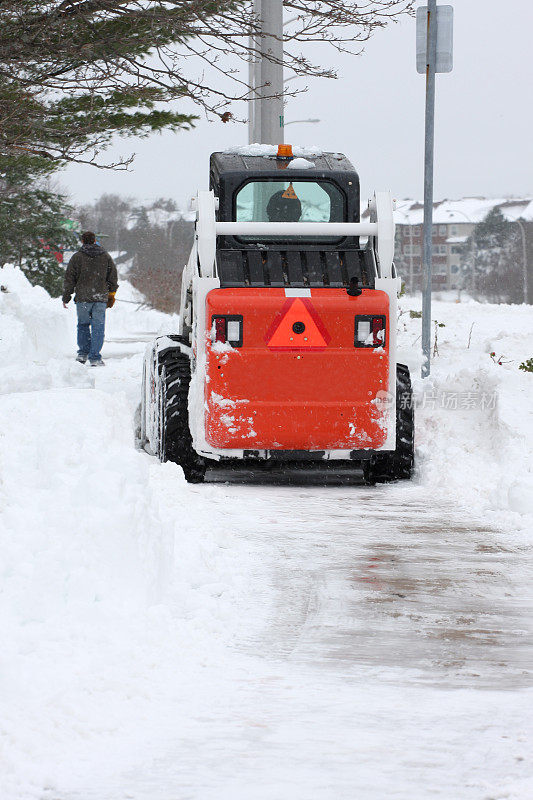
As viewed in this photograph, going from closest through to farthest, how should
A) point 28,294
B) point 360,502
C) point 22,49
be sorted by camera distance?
point 360,502 → point 22,49 → point 28,294

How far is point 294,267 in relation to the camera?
841 cm

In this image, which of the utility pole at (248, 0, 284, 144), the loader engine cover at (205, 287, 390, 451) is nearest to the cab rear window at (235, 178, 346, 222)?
the loader engine cover at (205, 287, 390, 451)

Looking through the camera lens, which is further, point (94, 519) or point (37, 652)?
point (94, 519)

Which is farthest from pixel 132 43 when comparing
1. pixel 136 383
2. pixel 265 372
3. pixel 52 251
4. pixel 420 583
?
pixel 52 251

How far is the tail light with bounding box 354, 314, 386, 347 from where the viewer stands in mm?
7891

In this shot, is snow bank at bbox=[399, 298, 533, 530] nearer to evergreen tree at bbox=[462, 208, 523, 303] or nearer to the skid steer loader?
the skid steer loader

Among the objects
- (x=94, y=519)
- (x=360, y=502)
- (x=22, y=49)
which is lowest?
(x=360, y=502)

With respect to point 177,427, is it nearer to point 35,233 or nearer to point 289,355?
point 289,355

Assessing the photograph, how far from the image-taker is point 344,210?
29.8ft

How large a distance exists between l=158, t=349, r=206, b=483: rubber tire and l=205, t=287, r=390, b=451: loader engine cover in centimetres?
40

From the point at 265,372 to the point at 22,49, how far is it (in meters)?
5.37

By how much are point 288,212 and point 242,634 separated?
516 cm

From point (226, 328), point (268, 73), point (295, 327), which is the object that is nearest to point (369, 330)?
point (295, 327)

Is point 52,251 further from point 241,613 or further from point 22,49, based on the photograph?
point 241,613
